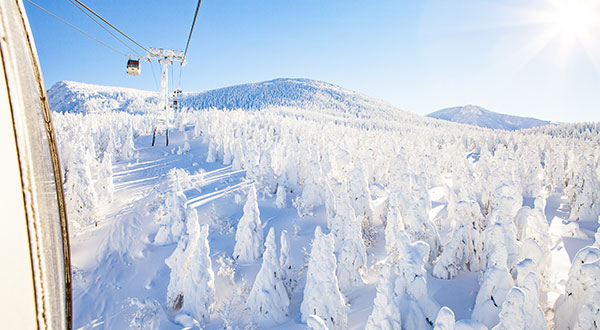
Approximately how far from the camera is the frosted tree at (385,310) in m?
5.99

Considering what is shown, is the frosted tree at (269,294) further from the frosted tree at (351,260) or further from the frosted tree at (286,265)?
the frosted tree at (351,260)

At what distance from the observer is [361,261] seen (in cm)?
1158

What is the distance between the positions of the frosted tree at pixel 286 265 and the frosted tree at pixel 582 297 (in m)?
8.22

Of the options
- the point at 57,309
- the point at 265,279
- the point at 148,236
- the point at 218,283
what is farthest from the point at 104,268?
the point at 57,309

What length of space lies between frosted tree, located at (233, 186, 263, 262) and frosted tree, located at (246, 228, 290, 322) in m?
4.47

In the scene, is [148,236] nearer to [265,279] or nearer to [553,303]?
[265,279]

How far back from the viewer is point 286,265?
1075 cm

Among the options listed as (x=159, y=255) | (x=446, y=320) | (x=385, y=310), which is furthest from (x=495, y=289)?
(x=159, y=255)

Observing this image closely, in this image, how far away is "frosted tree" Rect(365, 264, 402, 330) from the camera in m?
5.99

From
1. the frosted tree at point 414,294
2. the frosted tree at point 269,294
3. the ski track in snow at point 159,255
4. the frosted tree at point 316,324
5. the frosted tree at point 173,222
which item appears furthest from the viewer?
the frosted tree at point 173,222

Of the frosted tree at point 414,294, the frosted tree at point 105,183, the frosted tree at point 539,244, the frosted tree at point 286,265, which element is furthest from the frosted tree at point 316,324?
the frosted tree at point 105,183

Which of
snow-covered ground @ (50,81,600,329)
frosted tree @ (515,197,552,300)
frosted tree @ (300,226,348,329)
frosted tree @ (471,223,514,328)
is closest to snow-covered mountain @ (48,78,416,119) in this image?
snow-covered ground @ (50,81,600,329)

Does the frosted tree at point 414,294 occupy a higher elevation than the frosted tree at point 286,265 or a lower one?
higher

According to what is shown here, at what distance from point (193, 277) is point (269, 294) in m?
3.18
